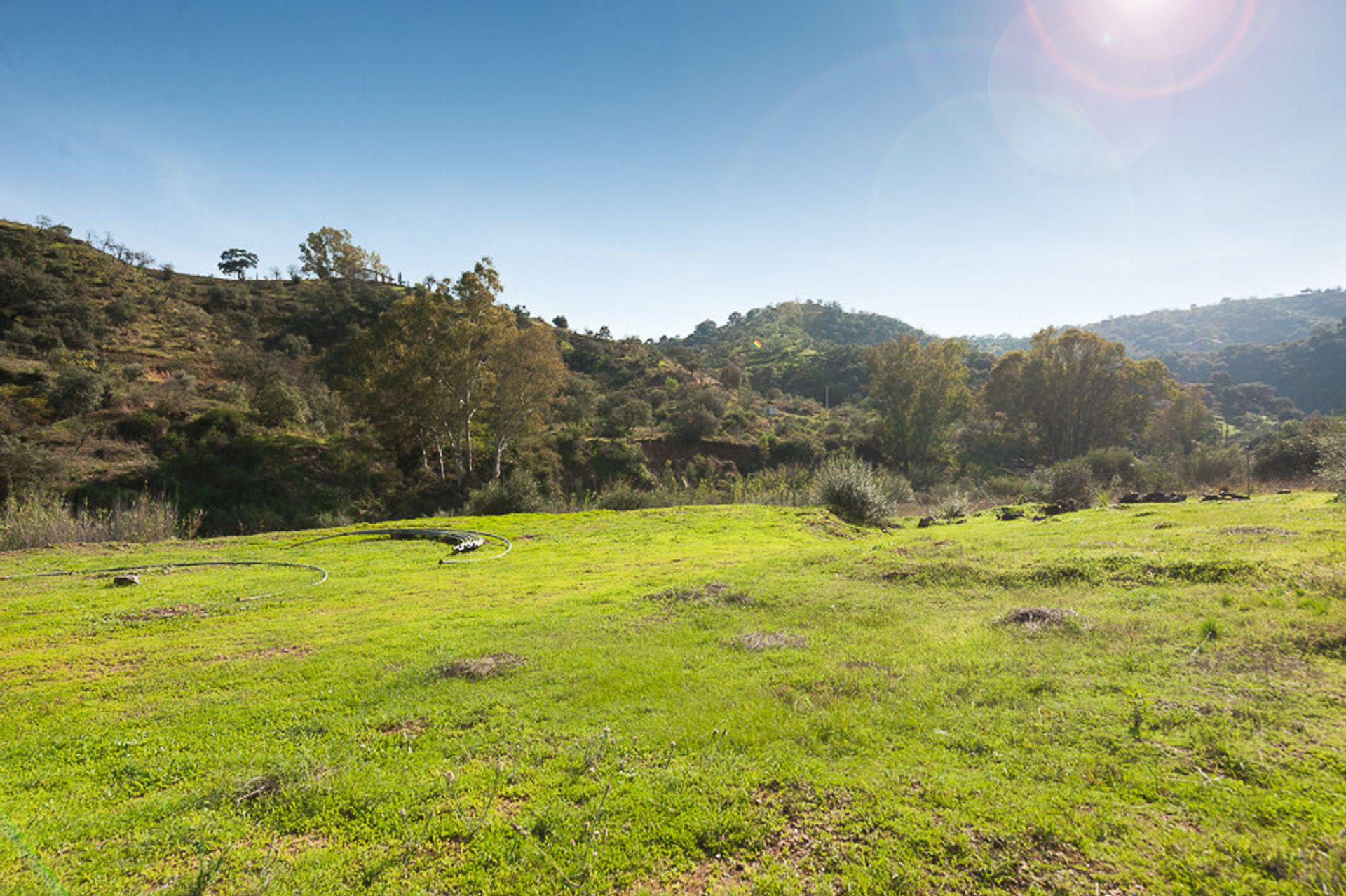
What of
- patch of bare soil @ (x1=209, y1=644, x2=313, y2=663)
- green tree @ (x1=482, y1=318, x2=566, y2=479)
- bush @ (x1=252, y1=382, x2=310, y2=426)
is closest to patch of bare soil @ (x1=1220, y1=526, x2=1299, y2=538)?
patch of bare soil @ (x1=209, y1=644, x2=313, y2=663)

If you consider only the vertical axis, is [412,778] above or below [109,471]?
below

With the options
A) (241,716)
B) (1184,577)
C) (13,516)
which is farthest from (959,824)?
(13,516)

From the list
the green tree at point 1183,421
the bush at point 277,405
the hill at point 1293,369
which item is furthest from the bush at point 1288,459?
the hill at point 1293,369

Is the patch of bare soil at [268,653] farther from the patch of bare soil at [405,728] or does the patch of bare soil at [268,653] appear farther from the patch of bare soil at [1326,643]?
the patch of bare soil at [1326,643]

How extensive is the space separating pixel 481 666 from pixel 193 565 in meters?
10.6

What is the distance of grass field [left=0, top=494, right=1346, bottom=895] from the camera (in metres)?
3.30

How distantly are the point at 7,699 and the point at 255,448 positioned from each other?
32.5 m

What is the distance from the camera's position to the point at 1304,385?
83812 millimetres

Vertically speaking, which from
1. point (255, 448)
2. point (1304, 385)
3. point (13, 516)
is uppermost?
point (1304, 385)

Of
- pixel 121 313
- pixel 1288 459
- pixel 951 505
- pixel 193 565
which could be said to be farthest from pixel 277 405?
pixel 1288 459

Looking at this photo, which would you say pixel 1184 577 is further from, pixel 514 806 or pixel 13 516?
pixel 13 516

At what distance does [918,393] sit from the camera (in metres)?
43.3

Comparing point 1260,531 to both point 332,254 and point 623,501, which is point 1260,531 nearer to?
point 623,501

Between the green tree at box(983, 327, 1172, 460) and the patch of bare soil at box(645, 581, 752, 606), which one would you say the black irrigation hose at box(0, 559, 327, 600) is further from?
the green tree at box(983, 327, 1172, 460)
